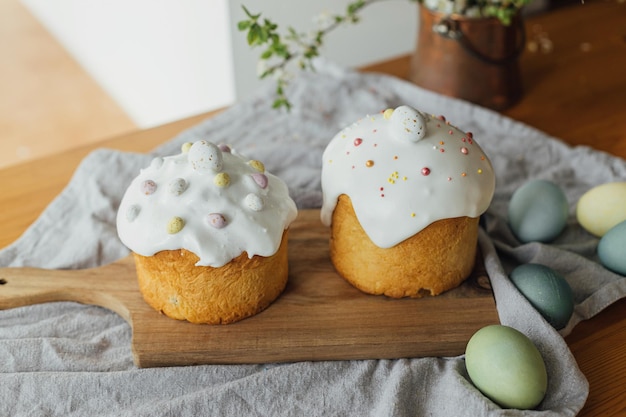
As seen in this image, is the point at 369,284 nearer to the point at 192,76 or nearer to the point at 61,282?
the point at 61,282

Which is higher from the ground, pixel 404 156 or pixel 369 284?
pixel 404 156

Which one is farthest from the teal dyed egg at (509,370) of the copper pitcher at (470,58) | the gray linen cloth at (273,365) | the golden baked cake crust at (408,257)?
the copper pitcher at (470,58)

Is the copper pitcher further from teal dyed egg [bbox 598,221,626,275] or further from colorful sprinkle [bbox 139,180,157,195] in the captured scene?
colorful sprinkle [bbox 139,180,157,195]

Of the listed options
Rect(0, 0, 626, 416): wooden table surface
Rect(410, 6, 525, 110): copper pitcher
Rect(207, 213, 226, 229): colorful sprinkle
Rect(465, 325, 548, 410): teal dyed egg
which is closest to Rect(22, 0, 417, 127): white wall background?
Rect(0, 0, 626, 416): wooden table surface

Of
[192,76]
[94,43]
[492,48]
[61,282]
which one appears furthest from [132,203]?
[94,43]

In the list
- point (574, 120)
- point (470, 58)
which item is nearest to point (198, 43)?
point (470, 58)

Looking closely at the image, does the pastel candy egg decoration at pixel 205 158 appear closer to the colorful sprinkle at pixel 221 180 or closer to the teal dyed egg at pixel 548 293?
the colorful sprinkle at pixel 221 180
